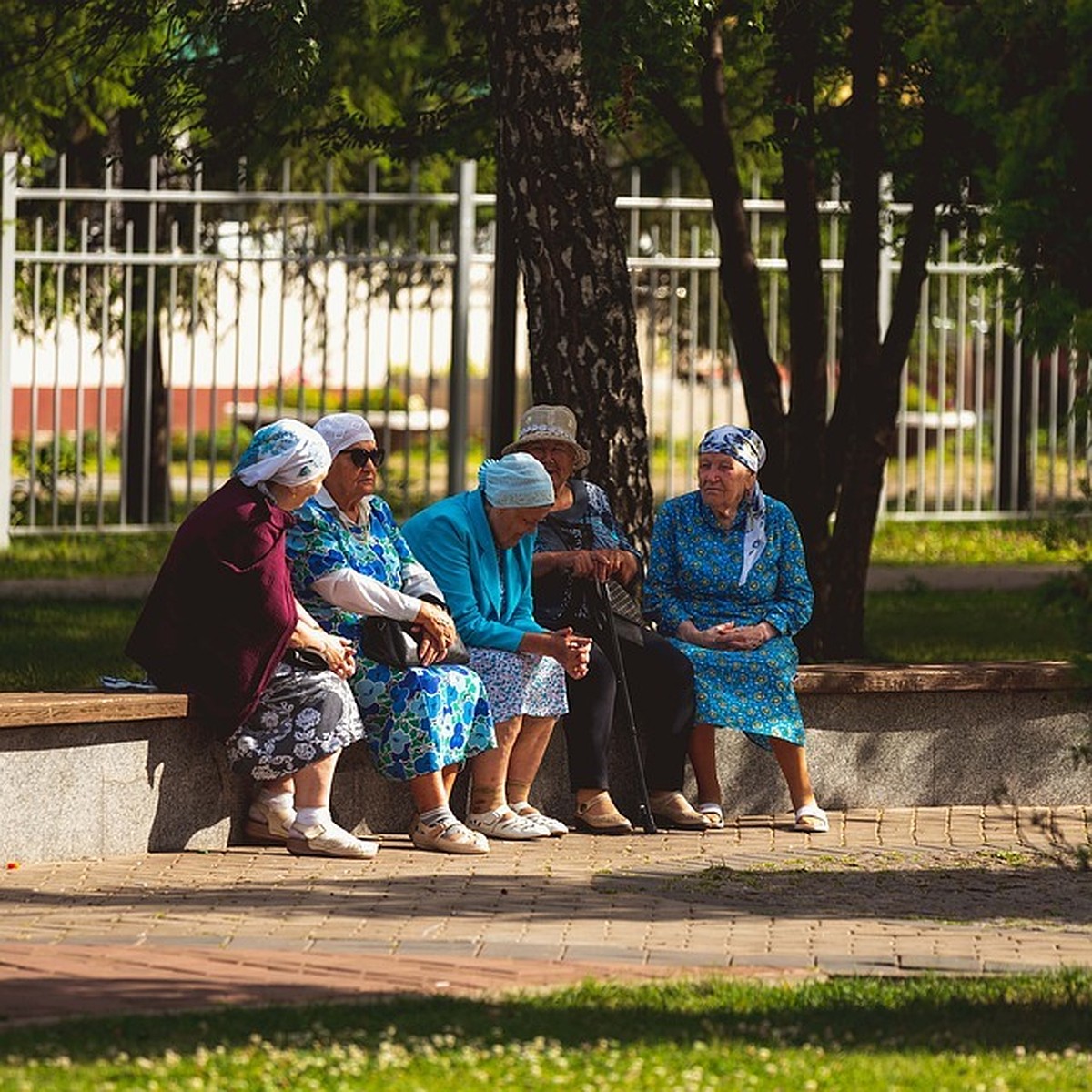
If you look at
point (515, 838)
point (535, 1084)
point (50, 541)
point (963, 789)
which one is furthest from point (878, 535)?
point (535, 1084)

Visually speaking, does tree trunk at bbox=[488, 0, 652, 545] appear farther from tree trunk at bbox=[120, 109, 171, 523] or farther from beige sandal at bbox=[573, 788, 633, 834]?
tree trunk at bbox=[120, 109, 171, 523]

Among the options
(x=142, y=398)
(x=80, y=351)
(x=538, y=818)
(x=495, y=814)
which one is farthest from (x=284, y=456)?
(x=142, y=398)

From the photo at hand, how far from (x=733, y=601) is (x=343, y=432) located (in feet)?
5.45

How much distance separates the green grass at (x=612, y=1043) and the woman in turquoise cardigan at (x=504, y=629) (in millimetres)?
2555

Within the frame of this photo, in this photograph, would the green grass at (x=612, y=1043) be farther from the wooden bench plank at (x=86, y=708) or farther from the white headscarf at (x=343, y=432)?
the white headscarf at (x=343, y=432)

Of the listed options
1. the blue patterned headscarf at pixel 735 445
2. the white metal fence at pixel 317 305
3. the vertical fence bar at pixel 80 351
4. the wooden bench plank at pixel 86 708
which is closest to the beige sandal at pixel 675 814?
the blue patterned headscarf at pixel 735 445

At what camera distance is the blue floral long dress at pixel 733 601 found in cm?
902

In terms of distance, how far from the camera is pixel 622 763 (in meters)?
9.14

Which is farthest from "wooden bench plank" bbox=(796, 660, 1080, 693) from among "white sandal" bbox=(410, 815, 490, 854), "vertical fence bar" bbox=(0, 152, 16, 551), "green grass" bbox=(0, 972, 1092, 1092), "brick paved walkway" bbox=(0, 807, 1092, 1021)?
"vertical fence bar" bbox=(0, 152, 16, 551)

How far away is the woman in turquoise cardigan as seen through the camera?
862 centimetres

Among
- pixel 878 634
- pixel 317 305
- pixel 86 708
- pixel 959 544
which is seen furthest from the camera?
pixel 959 544

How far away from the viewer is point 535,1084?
513 centimetres

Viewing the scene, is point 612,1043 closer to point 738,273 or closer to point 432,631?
point 432,631

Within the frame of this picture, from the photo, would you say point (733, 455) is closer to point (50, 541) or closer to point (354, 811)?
point (354, 811)
